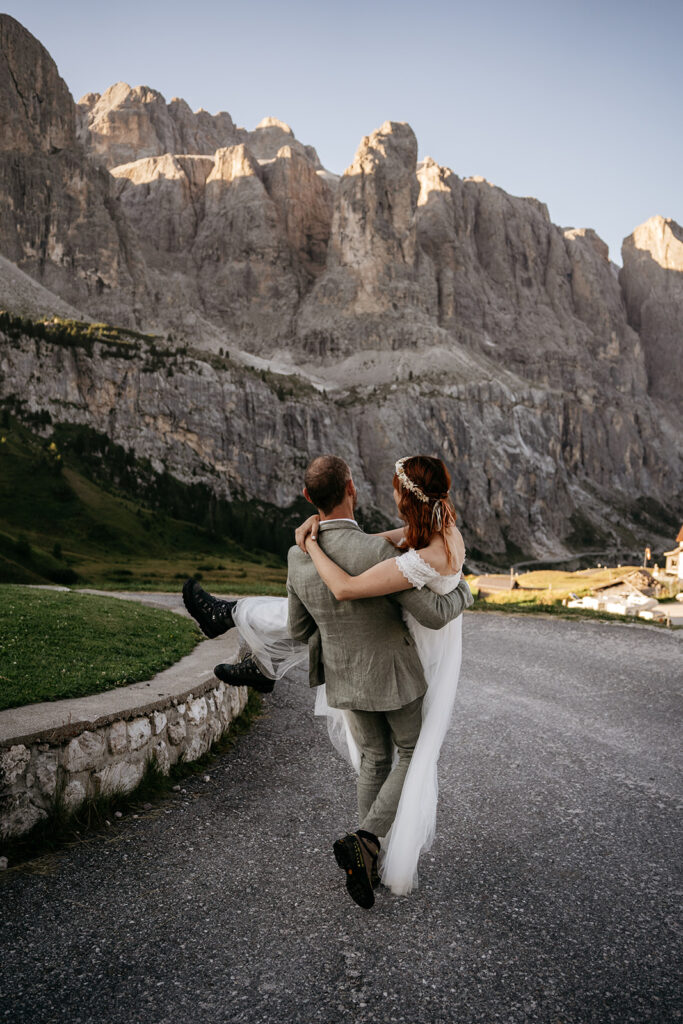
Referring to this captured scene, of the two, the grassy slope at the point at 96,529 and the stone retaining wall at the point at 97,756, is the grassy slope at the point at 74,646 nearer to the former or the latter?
the stone retaining wall at the point at 97,756

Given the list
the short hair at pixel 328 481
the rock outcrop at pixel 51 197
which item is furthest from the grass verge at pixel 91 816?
the rock outcrop at pixel 51 197

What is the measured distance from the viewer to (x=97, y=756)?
5.92 metres

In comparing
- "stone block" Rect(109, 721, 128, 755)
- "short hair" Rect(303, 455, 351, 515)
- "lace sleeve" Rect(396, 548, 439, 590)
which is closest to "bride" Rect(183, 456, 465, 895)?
"lace sleeve" Rect(396, 548, 439, 590)

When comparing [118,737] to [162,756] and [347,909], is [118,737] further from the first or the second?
[347,909]

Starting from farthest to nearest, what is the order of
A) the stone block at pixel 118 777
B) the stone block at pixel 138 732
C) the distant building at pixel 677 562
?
the distant building at pixel 677 562, the stone block at pixel 138 732, the stone block at pixel 118 777

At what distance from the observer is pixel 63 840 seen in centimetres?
541

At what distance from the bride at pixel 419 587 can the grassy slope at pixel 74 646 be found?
311 centimetres

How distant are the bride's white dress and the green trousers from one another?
0.20ft

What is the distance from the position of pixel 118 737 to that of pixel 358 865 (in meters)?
2.79

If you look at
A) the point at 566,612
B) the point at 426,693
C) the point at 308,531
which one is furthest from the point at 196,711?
the point at 566,612

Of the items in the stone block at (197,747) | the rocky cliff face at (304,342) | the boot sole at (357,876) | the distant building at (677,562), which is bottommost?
the distant building at (677,562)

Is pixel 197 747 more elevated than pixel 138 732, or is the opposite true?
pixel 138 732

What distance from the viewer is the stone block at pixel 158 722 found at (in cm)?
661

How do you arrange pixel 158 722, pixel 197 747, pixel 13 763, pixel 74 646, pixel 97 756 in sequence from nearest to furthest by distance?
pixel 13 763 < pixel 97 756 < pixel 158 722 < pixel 197 747 < pixel 74 646
